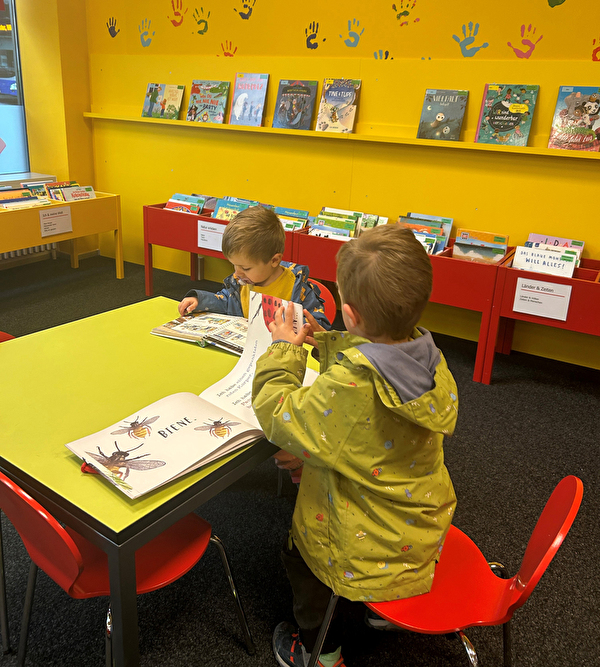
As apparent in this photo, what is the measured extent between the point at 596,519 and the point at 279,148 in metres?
3.04

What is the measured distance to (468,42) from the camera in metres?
3.28

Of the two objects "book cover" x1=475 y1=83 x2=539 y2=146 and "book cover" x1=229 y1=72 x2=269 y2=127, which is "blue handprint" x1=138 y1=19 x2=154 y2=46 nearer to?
"book cover" x1=229 y1=72 x2=269 y2=127

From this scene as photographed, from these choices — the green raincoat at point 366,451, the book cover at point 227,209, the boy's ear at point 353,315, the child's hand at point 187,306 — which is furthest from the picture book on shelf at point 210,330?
the book cover at point 227,209

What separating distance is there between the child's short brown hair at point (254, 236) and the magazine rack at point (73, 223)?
246cm

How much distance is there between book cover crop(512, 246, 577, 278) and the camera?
2.92m

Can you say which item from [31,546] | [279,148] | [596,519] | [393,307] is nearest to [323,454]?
[393,307]

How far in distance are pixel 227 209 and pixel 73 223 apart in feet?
3.99

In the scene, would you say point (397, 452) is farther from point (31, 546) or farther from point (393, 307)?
point (31, 546)

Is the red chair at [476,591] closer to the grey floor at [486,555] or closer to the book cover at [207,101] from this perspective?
the grey floor at [486,555]

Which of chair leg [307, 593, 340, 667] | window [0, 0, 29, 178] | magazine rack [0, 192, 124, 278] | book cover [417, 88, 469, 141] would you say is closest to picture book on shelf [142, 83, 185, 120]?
magazine rack [0, 192, 124, 278]

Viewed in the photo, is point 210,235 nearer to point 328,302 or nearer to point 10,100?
point 328,302

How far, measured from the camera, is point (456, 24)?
3283 mm

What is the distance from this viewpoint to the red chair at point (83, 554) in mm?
990

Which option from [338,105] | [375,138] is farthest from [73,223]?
[375,138]
